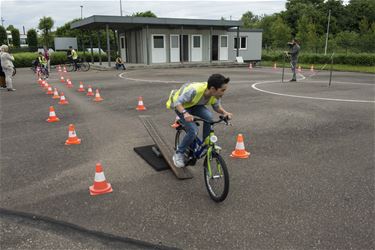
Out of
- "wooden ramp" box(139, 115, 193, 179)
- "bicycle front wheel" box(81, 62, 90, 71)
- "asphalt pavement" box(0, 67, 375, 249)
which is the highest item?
"bicycle front wheel" box(81, 62, 90, 71)

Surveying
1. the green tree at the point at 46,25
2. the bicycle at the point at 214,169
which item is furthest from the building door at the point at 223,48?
the green tree at the point at 46,25

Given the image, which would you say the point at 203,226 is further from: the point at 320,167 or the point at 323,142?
the point at 323,142

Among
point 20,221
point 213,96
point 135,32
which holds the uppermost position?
point 135,32

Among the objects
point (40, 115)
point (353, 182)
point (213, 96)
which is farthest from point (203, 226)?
point (40, 115)

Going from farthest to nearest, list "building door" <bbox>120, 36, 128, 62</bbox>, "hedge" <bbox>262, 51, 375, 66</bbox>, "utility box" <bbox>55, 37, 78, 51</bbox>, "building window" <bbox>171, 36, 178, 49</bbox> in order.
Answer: "utility box" <bbox>55, 37, 78, 51</bbox>
"building door" <bbox>120, 36, 128, 62</bbox>
"building window" <bbox>171, 36, 178, 49</bbox>
"hedge" <bbox>262, 51, 375, 66</bbox>

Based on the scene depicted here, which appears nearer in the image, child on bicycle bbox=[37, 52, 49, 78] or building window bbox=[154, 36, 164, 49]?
child on bicycle bbox=[37, 52, 49, 78]

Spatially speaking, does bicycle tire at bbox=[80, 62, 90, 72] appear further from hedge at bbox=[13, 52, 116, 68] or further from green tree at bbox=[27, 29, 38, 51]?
green tree at bbox=[27, 29, 38, 51]

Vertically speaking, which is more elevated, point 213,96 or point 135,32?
point 135,32

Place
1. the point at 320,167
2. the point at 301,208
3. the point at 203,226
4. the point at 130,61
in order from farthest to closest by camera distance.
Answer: the point at 130,61, the point at 320,167, the point at 301,208, the point at 203,226

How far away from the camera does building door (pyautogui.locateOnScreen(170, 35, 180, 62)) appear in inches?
1186

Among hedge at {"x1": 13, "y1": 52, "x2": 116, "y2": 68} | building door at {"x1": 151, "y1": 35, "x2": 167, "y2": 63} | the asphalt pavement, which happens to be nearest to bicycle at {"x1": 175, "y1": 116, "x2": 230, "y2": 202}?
the asphalt pavement

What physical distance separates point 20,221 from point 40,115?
6.17 metres

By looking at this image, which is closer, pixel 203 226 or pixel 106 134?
pixel 203 226

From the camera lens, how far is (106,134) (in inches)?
282
